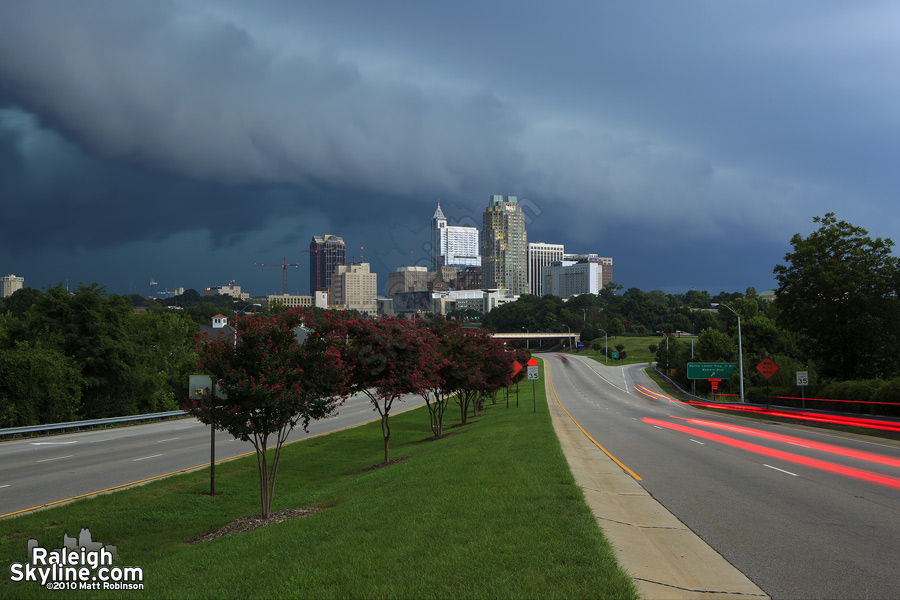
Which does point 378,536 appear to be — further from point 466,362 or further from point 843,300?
point 843,300

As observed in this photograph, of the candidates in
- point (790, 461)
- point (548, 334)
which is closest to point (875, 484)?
point (790, 461)

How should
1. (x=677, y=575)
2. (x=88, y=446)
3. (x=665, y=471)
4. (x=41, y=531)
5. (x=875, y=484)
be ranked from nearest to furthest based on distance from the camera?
(x=677, y=575) < (x=41, y=531) < (x=875, y=484) < (x=665, y=471) < (x=88, y=446)

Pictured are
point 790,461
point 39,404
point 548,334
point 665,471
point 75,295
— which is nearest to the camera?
point 665,471

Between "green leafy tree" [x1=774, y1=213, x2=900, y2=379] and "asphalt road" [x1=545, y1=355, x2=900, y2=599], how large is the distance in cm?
1979

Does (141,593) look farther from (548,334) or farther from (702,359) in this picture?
(548,334)

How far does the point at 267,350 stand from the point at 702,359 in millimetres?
87145

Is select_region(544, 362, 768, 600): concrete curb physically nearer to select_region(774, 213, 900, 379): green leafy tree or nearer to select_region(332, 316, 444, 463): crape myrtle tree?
select_region(332, 316, 444, 463): crape myrtle tree

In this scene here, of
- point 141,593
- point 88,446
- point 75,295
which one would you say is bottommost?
point 88,446

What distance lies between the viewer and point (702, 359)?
90.8 meters

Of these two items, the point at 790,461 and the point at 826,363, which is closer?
the point at 790,461

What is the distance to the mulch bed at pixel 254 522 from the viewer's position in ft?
42.5

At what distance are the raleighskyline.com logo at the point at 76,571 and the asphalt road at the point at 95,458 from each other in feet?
22.8

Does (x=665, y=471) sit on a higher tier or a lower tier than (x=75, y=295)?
lower

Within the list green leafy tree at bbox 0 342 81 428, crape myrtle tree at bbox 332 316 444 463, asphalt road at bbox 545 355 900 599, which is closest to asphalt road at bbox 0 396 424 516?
green leafy tree at bbox 0 342 81 428
